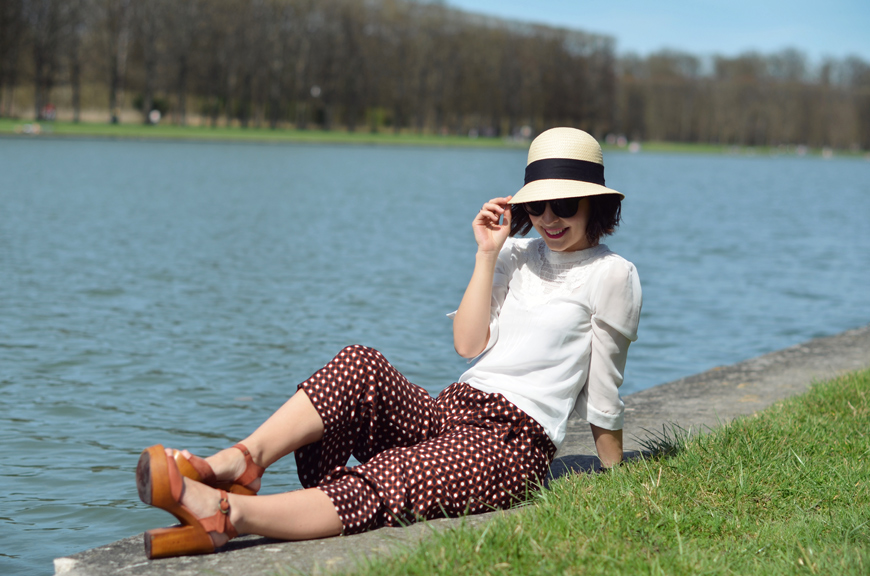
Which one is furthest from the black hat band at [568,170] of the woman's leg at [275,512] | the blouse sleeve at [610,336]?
the woman's leg at [275,512]

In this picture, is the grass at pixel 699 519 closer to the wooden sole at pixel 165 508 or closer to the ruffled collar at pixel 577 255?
the wooden sole at pixel 165 508

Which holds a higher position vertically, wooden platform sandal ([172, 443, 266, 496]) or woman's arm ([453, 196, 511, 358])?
woman's arm ([453, 196, 511, 358])

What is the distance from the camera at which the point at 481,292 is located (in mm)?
3506

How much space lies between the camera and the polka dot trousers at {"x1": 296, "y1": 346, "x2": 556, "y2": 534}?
3084 millimetres

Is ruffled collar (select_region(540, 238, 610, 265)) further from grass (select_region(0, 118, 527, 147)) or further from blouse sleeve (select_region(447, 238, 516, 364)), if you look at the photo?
grass (select_region(0, 118, 527, 147))

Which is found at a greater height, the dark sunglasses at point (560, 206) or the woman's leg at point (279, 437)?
the dark sunglasses at point (560, 206)

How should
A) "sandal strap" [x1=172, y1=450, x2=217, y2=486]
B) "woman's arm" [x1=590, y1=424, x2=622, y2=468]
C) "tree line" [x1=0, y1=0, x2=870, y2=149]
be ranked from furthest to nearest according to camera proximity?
"tree line" [x1=0, y1=0, x2=870, y2=149] < "woman's arm" [x1=590, y1=424, x2=622, y2=468] < "sandal strap" [x1=172, y1=450, x2=217, y2=486]

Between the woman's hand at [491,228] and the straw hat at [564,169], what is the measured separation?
8 centimetres

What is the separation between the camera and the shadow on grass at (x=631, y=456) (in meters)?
3.92

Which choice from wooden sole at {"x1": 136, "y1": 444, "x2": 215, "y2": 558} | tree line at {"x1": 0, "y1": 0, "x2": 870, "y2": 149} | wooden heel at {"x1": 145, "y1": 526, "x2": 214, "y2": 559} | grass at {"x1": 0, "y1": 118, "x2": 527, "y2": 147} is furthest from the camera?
tree line at {"x1": 0, "y1": 0, "x2": 870, "y2": 149}

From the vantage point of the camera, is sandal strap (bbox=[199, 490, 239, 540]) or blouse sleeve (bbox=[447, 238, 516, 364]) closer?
sandal strap (bbox=[199, 490, 239, 540])

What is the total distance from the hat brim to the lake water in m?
2.21

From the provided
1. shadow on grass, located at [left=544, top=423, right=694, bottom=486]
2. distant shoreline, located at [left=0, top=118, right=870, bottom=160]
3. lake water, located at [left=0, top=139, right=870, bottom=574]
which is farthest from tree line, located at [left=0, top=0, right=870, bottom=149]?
shadow on grass, located at [left=544, top=423, right=694, bottom=486]

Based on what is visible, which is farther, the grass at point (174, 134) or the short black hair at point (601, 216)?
the grass at point (174, 134)
